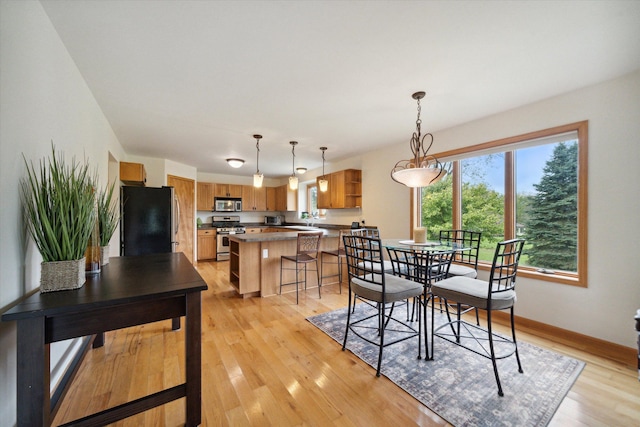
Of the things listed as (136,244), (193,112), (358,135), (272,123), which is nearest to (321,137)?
(358,135)

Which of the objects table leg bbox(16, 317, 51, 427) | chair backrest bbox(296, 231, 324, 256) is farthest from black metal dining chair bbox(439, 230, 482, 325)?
table leg bbox(16, 317, 51, 427)

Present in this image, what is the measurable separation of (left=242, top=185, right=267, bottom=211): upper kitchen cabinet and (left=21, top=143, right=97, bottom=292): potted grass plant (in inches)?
229

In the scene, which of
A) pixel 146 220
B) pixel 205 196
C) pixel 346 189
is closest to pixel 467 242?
pixel 346 189

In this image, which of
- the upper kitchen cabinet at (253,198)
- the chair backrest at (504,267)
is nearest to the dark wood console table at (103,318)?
the chair backrest at (504,267)

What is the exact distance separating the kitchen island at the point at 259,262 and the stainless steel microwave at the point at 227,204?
3074mm

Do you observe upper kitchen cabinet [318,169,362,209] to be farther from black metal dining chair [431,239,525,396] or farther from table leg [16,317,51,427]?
table leg [16,317,51,427]

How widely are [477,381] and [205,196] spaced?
653cm

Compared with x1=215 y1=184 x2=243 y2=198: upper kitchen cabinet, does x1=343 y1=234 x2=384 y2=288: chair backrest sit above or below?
below

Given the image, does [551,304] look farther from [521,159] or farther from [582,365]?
[521,159]

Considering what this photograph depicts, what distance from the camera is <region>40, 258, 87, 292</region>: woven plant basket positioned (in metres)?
1.14

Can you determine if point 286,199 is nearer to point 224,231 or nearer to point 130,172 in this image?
point 224,231

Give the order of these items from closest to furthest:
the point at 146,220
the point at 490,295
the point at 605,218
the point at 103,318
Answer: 1. the point at 103,318
2. the point at 490,295
3. the point at 605,218
4. the point at 146,220

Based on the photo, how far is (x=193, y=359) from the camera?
132cm

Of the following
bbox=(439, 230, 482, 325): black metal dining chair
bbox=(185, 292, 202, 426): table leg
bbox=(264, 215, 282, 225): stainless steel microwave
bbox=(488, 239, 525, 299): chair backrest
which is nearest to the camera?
bbox=(185, 292, 202, 426): table leg
